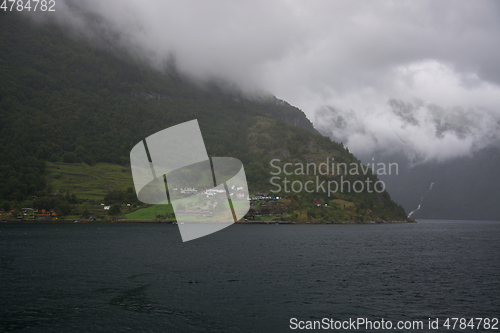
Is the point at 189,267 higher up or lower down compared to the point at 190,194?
lower down

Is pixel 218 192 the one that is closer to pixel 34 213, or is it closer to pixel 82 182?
pixel 82 182

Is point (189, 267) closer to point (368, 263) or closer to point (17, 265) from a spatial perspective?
point (17, 265)

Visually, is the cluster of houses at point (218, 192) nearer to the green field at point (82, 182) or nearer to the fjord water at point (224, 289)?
the green field at point (82, 182)

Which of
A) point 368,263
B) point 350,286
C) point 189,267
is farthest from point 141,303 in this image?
point 368,263

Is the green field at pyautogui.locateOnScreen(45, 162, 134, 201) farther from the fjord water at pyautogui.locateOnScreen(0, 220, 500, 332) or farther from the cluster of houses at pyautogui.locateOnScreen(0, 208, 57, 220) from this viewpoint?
the fjord water at pyautogui.locateOnScreen(0, 220, 500, 332)

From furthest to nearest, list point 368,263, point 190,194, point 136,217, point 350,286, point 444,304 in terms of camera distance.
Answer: point 190,194
point 136,217
point 368,263
point 350,286
point 444,304

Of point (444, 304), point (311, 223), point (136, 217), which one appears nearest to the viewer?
point (444, 304)

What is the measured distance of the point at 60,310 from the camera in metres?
27.1

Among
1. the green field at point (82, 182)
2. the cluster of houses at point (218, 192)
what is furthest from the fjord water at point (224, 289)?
the green field at point (82, 182)

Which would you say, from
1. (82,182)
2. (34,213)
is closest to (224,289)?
(34,213)

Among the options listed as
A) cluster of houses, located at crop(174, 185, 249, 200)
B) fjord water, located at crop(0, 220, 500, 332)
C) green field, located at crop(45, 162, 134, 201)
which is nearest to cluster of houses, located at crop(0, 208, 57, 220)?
green field, located at crop(45, 162, 134, 201)

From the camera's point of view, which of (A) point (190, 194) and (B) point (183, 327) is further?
(A) point (190, 194)

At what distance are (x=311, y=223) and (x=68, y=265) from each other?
133630mm

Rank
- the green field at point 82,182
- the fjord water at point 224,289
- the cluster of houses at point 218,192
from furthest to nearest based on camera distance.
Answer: the cluster of houses at point 218,192 < the green field at point 82,182 < the fjord water at point 224,289
